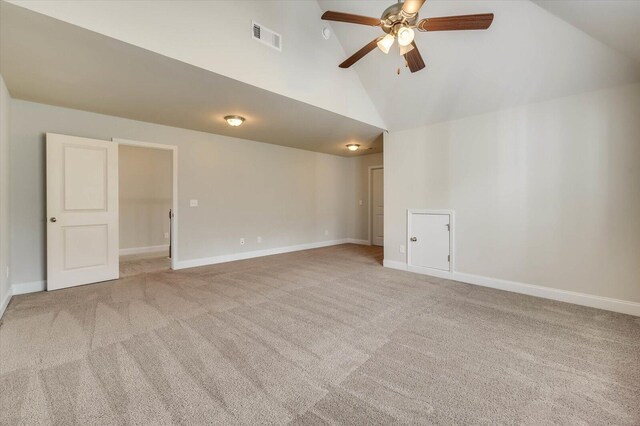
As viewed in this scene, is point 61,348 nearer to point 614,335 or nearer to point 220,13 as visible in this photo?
point 220,13

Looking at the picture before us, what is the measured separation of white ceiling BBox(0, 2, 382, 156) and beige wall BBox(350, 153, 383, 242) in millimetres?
2526

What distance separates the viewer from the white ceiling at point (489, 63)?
2.55 m

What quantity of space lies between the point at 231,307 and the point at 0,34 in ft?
9.61

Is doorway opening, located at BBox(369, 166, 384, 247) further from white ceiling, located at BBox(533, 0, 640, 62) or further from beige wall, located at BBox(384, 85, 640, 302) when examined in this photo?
white ceiling, located at BBox(533, 0, 640, 62)

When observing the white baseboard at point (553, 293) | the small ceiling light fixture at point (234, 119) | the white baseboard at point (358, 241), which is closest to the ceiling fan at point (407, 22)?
the small ceiling light fixture at point (234, 119)

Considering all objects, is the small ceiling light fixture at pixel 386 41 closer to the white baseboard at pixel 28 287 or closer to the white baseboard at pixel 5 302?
the white baseboard at pixel 5 302

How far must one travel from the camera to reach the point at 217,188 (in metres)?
5.07

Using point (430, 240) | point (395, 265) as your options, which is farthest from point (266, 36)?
point (395, 265)

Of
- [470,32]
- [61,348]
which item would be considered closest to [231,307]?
[61,348]

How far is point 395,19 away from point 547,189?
267 cm

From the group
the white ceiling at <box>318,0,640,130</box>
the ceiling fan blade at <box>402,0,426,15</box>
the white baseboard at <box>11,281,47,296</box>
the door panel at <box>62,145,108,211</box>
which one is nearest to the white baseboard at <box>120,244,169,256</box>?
the white baseboard at <box>11,281,47,296</box>

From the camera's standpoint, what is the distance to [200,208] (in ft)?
15.9

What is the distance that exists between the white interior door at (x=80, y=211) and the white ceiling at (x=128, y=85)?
596mm

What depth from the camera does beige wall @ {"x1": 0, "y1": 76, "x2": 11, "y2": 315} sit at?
2.76 meters
